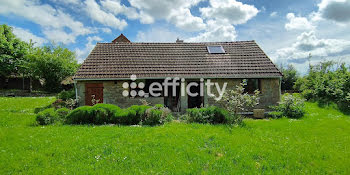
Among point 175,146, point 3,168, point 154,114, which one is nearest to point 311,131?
point 175,146

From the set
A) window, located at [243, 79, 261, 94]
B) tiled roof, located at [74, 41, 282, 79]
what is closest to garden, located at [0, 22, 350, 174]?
window, located at [243, 79, 261, 94]

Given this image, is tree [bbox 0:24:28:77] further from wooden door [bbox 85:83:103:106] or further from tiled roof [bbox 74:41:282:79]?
wooden door [bbox 85:83:103:106]

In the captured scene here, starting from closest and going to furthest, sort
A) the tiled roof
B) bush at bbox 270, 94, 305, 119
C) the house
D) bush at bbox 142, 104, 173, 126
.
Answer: bush at bbox 142, 104, 173, 126
bush at bbox 270, 94, 305, 119
the house
the tiled roof

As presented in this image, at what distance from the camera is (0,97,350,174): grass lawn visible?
4289 mm

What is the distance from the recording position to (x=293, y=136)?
6680 millimetres

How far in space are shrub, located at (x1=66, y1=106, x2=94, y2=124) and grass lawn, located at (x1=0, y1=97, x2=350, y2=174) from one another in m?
0.89

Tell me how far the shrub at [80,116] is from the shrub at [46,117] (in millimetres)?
616

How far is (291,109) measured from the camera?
34.1ft

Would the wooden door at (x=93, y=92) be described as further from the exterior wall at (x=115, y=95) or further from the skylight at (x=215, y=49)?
the skylight at (x=215, y=49)

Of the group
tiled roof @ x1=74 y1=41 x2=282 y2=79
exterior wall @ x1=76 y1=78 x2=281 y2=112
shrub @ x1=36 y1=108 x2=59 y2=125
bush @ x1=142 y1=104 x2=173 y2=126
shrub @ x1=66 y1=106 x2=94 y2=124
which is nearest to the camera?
shrub @ x1=36 y1=108 x2=59 y2=125

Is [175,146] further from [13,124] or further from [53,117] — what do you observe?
[13,124]

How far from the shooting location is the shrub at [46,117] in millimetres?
7845

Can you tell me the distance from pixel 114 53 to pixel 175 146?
10.1 metres

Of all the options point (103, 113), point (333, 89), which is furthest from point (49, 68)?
point (333, 89)
